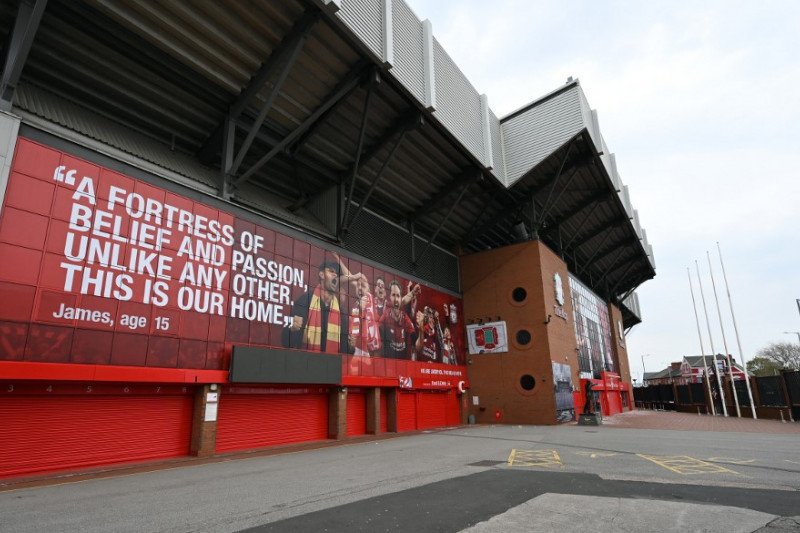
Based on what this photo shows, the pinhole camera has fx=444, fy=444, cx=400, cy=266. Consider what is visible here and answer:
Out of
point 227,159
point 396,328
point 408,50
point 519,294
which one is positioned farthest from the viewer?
point 519,294

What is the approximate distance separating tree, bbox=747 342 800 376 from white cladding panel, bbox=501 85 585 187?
264 feet

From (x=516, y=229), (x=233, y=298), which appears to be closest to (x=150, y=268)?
(x=233, y=298)

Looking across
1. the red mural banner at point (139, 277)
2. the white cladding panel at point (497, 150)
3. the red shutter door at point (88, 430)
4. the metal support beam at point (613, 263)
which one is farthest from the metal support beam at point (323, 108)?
the metal support beam at point (613, 263)

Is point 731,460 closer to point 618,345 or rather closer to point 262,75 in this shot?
point 262,75

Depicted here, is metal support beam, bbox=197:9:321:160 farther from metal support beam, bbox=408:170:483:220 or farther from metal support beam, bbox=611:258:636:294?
metal support beam, bbox=611:258:636:294

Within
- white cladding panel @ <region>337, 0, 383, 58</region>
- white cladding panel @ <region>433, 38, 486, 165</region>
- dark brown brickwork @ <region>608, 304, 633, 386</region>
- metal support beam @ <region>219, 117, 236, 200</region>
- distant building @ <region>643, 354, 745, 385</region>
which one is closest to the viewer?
white cladding panel @ <region>337, 0, 383, 58</region>

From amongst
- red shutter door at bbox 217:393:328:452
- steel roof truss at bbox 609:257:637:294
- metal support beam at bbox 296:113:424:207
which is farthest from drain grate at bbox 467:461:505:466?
steel roof truss at bbox 609:257:637:294

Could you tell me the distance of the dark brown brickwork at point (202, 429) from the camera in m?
17.0

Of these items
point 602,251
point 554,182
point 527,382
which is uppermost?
point 602,251

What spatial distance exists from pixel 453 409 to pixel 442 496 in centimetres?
2662

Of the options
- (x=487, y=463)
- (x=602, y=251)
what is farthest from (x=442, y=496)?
(x=602, y=251)

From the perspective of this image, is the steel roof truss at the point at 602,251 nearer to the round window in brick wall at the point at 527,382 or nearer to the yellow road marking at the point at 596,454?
the round window in brick wall at the point at 527,382

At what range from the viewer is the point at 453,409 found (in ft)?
112

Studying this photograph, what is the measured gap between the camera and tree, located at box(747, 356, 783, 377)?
8156 centimetres
